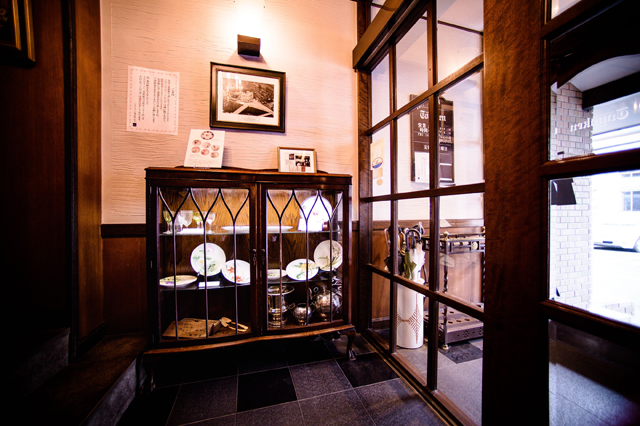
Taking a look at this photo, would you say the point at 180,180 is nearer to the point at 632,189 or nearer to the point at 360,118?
the point at 360,118

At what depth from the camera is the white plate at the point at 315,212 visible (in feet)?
6.07

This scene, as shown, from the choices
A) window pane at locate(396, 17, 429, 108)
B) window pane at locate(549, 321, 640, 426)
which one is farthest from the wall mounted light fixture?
window pane at locate(549, 321, 640, 426)

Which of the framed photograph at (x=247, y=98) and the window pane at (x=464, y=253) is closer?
the framed photograph at (x=247, y=98)

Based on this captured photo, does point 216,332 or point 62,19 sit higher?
point 62,19

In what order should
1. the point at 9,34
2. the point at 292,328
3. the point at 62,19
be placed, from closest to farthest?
the point at 9,34 → the point at 62,19 → the point at 292,328

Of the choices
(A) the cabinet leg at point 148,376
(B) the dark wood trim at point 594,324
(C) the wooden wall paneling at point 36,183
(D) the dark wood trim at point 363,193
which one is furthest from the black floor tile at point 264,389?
(B) the dark wood trim at point 594,324

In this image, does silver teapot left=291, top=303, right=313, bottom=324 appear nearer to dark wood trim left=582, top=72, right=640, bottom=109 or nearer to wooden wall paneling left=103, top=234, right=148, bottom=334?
wooden wall paneling left=103, top=234, right=148, bottom=334

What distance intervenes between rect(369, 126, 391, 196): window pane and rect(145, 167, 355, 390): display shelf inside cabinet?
0.41m

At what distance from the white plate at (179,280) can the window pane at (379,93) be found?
2.01 m

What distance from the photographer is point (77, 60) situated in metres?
1.50

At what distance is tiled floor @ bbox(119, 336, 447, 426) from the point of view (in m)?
1.27

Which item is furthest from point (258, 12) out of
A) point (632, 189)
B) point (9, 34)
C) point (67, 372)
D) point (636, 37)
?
point (67, 372)

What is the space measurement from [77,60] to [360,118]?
2.04 metres

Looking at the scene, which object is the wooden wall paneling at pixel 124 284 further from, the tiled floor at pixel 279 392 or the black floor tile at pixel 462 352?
the black floor tile at pixel 462 352
